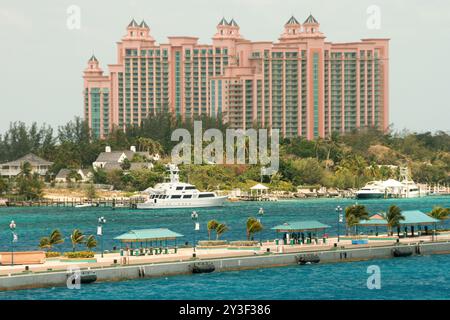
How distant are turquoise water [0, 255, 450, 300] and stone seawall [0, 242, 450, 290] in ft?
1.73

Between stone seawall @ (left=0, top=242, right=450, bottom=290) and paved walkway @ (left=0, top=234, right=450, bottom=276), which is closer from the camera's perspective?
stone seawall @ (left=0, top=242, right=450, bottom=290)

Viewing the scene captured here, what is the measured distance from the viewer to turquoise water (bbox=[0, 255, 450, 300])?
81.0m

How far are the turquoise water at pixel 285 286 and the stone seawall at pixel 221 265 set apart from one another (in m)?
0.53

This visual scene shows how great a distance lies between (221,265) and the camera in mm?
90625

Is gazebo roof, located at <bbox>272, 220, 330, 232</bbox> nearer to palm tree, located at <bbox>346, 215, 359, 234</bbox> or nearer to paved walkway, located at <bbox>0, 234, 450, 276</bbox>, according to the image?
paved walkway, located at <bbox>0, 234, 450, 276</bbox>

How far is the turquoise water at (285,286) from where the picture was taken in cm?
8100

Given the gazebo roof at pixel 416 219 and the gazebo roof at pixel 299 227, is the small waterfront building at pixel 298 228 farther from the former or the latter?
the gazebo roof at pixel 416 219

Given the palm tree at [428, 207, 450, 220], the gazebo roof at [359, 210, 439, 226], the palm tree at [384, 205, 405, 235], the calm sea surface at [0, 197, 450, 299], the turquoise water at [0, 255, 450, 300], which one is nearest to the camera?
the turquoise water at [0, 255, 450, 300]

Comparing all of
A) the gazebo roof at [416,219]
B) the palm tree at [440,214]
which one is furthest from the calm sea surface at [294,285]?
the palm tree at [440,214]

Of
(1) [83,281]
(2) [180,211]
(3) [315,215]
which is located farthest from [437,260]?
(2) [180,211]

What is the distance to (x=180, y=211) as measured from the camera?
198 meters

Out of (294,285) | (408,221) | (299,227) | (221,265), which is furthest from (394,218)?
(294,285)

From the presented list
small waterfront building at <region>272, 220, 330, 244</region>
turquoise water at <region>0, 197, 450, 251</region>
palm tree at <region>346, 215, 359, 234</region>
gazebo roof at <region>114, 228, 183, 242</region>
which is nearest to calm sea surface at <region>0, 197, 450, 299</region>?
small waterfront building at <region>272, 220, 330, 244</region>
